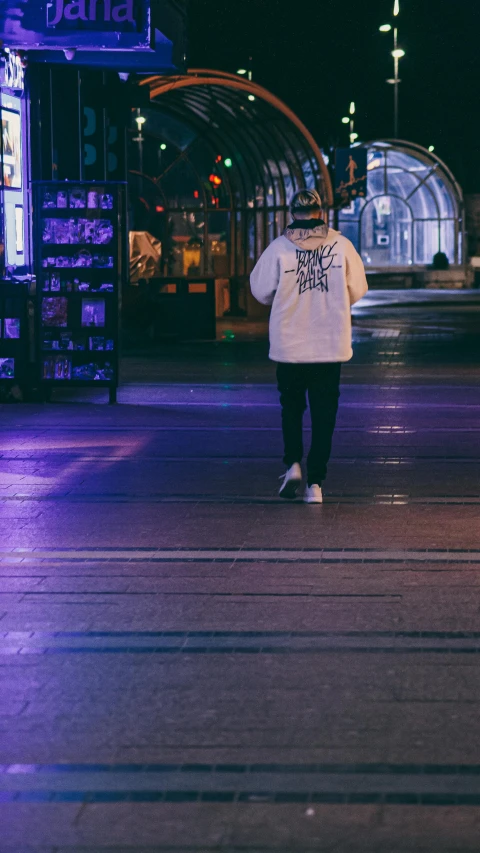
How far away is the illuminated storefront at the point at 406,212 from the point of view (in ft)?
173

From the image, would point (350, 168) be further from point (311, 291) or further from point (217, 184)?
point (311, 291)

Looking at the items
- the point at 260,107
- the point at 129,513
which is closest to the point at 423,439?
the point at 129,513

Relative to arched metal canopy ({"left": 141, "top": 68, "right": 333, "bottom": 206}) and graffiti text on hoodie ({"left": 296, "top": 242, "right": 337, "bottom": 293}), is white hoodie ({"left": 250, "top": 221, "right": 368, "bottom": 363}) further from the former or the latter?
arched metal canopy ({"left": 141, "top": 68, "right": 333, "bottom": 206})

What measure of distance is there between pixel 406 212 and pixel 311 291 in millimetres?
48034

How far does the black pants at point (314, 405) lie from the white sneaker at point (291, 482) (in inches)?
2.2

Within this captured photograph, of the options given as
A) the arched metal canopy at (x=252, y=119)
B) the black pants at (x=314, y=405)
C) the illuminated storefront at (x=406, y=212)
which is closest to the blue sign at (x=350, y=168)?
the arched metal canopy at (x=252, y=119)

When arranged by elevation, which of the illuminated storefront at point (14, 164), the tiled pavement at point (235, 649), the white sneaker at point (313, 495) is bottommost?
the tiled pavement at point (235, 649)

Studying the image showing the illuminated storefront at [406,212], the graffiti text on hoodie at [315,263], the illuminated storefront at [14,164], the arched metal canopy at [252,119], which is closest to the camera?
the graffiti text on hoodie at [315,263]

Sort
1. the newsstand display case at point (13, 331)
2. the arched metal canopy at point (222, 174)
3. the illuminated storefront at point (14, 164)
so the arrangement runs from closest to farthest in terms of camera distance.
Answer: the newsstand display case at point (13, 331), the illuminated storefront at point (14, 164), the arched metal canopy at point (222, 174)

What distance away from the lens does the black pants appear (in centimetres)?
843

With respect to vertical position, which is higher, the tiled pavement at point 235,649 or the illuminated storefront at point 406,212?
the illuminated storefront at point 406,212

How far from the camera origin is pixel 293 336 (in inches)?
330

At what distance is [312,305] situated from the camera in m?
8.37

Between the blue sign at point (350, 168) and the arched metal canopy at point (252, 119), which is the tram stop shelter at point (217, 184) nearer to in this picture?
the arched metal canopy at point (252, 119)
